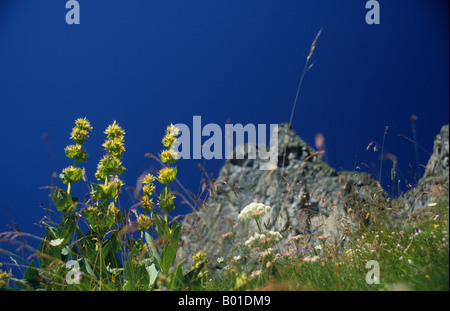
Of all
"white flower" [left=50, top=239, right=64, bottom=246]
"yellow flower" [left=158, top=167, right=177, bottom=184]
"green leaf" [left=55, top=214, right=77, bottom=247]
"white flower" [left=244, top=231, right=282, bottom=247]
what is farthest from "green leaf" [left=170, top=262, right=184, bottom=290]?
"green leaf" [left=55, top=214, right=77, bottom=247]

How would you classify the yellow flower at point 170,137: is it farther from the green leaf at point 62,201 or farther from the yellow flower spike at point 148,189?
the green leaf at point 62,201

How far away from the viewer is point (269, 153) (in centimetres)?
1933

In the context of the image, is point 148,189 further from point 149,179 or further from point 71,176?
point 71,176

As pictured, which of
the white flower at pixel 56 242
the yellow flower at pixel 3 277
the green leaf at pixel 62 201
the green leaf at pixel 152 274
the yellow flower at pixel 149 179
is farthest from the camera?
the yellow flower at pixel 149 179

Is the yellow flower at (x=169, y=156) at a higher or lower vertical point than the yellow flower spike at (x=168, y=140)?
lower

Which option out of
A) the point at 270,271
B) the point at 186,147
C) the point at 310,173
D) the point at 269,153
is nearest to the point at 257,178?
the point at 269,153

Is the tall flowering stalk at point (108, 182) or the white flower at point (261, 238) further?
the tall flowering stalk at point (108, 182)

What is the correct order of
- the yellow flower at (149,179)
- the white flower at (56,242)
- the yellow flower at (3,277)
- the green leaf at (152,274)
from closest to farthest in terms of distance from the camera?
the green leaf at (152,274) < the white flower at (56,242) < the yellow flower at (3,277) < the yellow flower at (149,179)

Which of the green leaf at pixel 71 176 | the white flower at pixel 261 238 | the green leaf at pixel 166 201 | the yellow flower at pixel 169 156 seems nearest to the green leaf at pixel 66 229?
the green leaf at pixel 71 176

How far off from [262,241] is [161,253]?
1095 millimetres

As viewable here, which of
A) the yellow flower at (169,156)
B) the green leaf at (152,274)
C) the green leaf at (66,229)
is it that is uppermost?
the yellow flower at (169,156)

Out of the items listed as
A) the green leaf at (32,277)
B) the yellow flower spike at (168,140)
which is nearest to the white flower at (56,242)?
the green leaf at (32,277)

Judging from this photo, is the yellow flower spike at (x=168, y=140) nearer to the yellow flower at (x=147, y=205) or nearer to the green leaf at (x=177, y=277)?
the yellow flower at (x=147, y=205)
